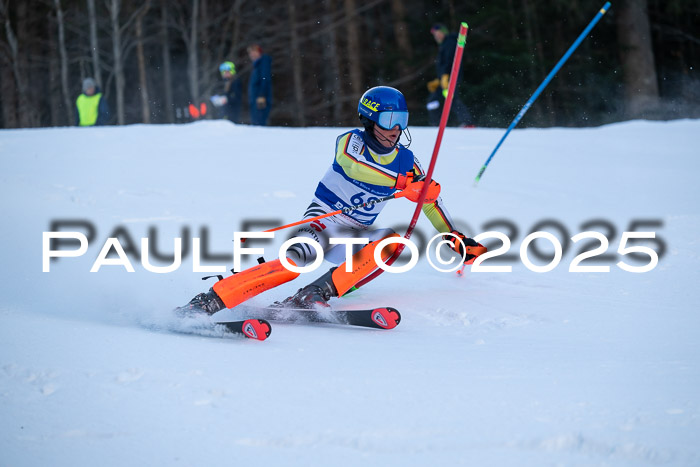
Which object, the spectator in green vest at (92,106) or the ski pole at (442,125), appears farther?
the spectator in green vest at (92,106)

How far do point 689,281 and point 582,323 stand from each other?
146 centimetres

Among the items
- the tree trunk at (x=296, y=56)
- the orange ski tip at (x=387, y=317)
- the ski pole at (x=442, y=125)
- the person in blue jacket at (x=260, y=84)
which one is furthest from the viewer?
the tree trunk at (x=296, y=56)

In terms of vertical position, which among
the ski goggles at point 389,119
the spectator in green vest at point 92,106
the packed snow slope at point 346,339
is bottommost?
the packed snow slope at point 346,339

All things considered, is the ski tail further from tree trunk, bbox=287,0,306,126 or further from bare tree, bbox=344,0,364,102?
tree trunk, bbox=287,0,306,126

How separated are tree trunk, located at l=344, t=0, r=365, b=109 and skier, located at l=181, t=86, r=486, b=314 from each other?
17.6m

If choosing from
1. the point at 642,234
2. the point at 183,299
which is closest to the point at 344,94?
the point at 642,234

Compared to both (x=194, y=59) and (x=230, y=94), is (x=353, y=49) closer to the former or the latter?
(x=194, y=59)

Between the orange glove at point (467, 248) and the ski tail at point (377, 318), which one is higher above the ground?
the orange glove at point (467, 248)

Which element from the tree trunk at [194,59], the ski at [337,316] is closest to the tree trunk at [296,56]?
the tree trunk at [194,59]

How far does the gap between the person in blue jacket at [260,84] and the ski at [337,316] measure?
7.26 metres

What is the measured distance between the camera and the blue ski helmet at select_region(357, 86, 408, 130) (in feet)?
14.8

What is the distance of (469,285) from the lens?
5.57 meters

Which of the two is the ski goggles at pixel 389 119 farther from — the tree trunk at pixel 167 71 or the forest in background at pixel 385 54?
the tree trunk at pixel 167 71

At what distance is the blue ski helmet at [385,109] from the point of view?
452 centimetres
